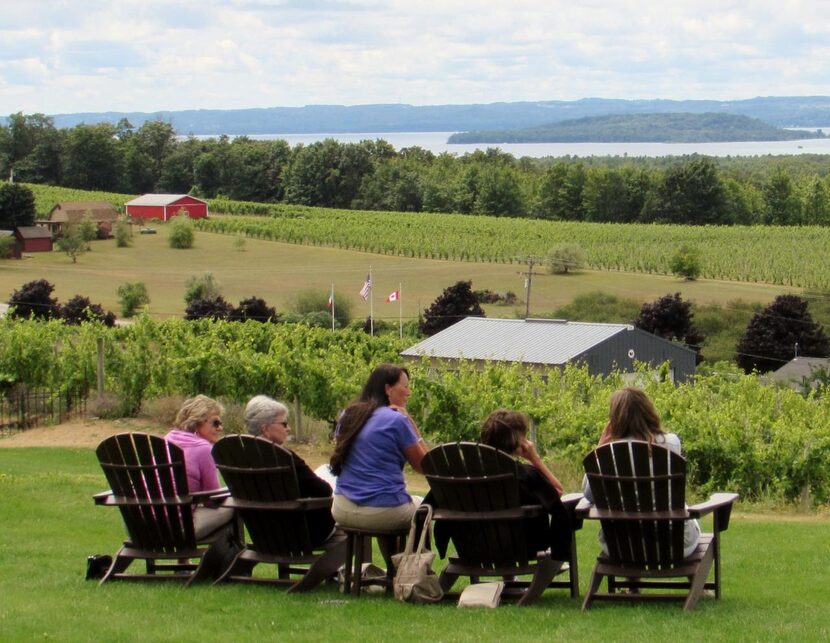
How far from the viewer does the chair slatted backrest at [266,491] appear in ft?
A: 23.5

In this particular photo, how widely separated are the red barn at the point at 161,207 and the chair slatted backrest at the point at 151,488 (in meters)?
108

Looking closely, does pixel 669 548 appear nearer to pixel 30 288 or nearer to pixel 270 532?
pixel 270 532

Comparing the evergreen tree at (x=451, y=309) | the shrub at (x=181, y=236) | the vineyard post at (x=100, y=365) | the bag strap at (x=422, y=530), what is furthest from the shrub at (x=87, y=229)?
the bag strap at (x=422, y=530)

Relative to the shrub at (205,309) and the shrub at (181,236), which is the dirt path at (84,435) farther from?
the shrub at (181,236)

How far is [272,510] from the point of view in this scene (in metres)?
7.27

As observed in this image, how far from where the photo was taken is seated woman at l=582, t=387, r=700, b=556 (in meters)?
6.80

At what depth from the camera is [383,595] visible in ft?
23.8

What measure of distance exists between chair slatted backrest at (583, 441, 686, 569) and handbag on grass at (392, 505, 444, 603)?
3.14 ft

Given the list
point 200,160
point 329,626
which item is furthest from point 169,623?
point 200,160

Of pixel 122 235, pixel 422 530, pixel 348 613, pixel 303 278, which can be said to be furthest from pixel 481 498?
pixel 122 235

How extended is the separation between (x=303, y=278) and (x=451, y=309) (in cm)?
2220

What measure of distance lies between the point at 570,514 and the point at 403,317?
5705cm

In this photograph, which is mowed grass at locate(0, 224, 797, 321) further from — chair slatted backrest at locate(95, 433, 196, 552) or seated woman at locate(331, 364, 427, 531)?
seated woman at locate(331, 364, 427, 531)

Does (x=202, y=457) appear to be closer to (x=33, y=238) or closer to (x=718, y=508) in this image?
(x=718, y=508)
